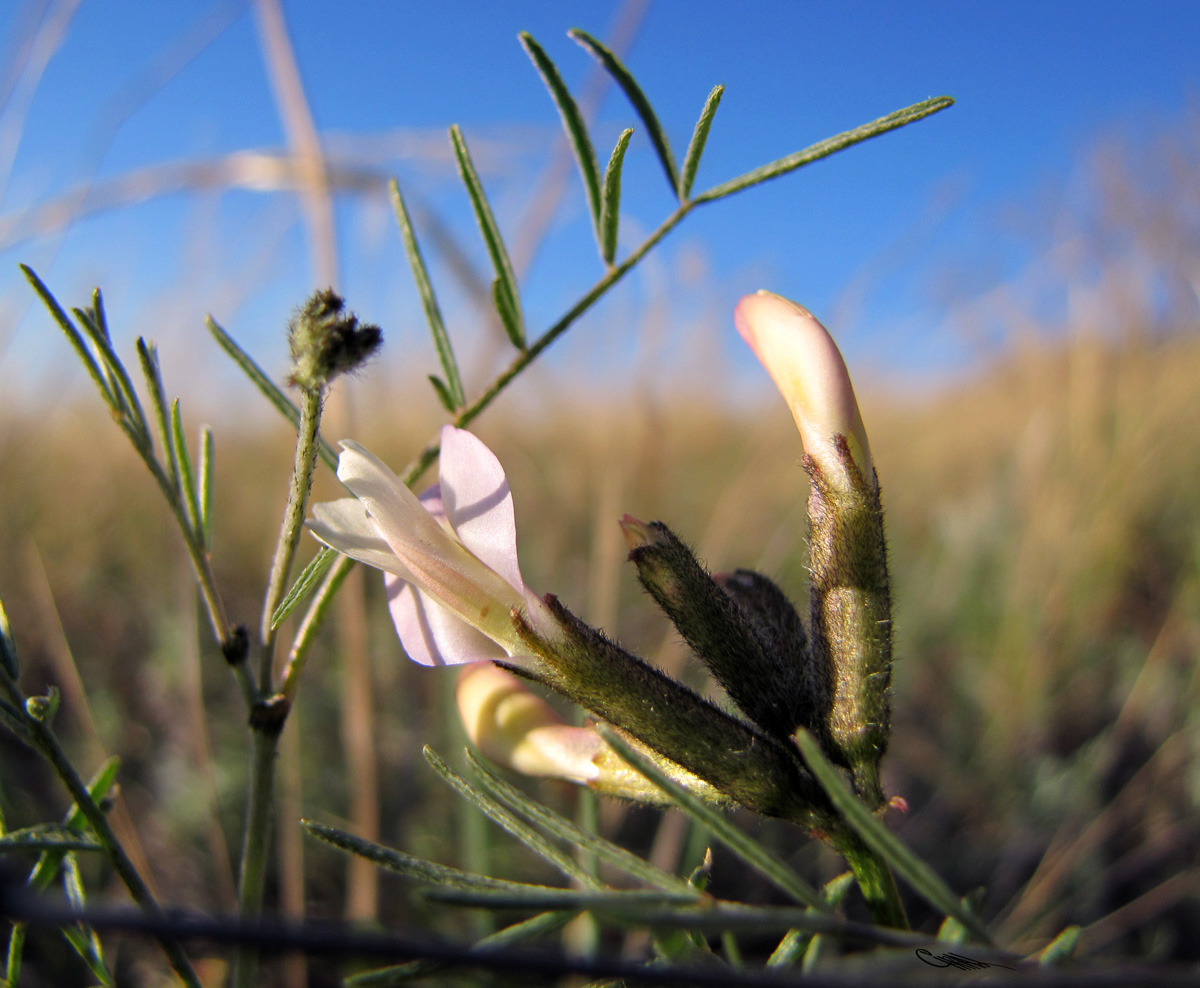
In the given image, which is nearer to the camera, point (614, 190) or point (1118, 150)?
point (614, 190)

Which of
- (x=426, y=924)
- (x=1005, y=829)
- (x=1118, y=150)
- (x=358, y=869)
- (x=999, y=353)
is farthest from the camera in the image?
(x=1118, y=150)

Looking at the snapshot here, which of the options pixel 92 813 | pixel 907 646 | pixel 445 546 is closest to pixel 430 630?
pixel 445 546

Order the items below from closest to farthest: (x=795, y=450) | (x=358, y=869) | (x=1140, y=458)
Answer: (x=358, y=869) < (x=1140, y=458) < (x=795, y=450)

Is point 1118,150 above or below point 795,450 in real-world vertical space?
above

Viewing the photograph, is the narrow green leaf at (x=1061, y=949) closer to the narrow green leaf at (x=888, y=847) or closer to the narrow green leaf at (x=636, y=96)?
the narrow green leaf at (x=888, y=847)

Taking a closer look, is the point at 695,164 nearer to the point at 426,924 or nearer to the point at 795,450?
the point at 426,924

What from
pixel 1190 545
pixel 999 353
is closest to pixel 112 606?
pixel 1190 545
